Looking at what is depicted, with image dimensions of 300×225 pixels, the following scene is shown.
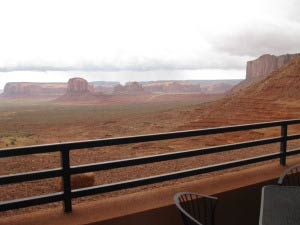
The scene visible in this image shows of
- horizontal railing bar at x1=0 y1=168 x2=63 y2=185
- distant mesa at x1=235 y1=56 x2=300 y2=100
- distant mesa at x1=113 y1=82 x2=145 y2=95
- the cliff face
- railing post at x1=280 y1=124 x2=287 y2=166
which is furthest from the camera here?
distant mesa at x1=113 y1=82 x2=145 y2=95

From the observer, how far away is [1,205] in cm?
296

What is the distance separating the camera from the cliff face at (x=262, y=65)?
421 ft

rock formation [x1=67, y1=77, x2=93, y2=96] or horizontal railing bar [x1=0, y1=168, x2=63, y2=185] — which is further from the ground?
horizontal railing bar [x1=0, y1=168, x2=63, y2=185]

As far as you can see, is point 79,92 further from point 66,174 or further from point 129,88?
point 66,174

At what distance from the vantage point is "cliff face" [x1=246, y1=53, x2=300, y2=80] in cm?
12838

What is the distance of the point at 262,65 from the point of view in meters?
132

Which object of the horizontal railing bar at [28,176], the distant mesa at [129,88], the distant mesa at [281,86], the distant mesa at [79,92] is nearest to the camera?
the horizontal railing bar at [28,176]

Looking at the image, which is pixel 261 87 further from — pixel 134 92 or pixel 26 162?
pixel 134 92

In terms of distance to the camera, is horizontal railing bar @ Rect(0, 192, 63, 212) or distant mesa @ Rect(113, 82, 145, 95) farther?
distant mesa @ Rect(113, 82, 145, 95)

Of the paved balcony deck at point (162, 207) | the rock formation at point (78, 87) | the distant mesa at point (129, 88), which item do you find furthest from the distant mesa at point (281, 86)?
the distant mesa at point (129, 88)

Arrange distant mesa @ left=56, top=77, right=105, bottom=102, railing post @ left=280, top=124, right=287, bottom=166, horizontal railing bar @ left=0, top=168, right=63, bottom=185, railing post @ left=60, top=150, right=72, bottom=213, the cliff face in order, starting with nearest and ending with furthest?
horizontal railing bar @ left=0, top=168, right=63, bottom=185, railing post @ left=60, top=150, right=72, bottom=213, railing post @ left=280, top=124, right=287, bottom=166, the cliff face, distant mesa @ left=56, top=77, right=105, bottom=102

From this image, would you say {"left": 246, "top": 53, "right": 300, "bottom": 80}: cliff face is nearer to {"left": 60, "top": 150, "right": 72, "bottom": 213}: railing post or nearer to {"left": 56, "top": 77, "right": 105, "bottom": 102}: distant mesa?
{"left": 56, "top": 77, "right": 105, "bottom": 102}: distant mesa

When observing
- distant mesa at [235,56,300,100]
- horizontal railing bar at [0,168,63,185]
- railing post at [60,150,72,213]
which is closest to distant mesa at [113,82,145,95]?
distant mesa at [235,56,300,100]

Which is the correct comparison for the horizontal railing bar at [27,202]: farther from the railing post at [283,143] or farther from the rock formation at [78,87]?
the rock formation at [78,87]
